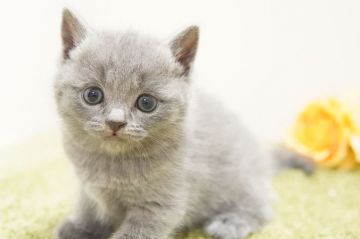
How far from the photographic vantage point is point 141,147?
1.43 metres

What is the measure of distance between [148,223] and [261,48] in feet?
4.87

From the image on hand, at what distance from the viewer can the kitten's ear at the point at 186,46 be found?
1.47 m

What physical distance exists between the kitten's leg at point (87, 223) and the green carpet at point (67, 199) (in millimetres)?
63

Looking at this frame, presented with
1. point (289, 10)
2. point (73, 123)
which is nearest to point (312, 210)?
point (73, 123)

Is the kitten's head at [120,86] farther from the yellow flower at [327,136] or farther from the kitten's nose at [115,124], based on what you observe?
the yellow flower at [327,136]

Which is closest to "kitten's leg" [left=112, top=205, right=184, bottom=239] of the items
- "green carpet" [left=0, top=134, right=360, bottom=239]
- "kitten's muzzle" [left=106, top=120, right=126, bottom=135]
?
"green carpet" [left=0, top=134, right=360, bottom=239]

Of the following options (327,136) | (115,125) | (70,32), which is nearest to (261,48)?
(327,136)

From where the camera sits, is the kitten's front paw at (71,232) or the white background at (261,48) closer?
the kitten's front paw at (71,232)

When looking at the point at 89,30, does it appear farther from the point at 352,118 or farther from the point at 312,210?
the point at 352,118

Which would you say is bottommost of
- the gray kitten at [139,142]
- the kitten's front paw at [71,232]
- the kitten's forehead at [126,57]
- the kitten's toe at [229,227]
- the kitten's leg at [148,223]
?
the kitten's toe at [229,227]

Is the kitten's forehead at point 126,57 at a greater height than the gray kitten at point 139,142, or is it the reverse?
the kitten's forehead at point 126,57

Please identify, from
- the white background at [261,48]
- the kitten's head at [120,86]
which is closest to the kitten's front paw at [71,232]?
the kitten's head at [120,86]

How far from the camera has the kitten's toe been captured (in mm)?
1602

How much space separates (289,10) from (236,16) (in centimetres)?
26
